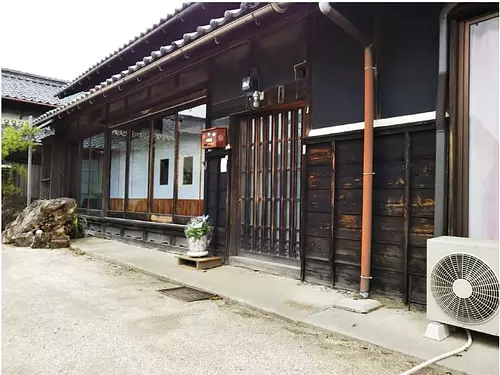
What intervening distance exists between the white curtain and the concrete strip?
34.4 inches

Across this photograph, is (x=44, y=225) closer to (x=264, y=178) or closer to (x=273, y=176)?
(x=264, y=178)

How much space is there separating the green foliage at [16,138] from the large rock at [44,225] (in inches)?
125

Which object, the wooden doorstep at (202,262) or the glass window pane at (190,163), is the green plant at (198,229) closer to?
the wooden doorstep at (202,262)

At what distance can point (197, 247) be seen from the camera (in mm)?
5129

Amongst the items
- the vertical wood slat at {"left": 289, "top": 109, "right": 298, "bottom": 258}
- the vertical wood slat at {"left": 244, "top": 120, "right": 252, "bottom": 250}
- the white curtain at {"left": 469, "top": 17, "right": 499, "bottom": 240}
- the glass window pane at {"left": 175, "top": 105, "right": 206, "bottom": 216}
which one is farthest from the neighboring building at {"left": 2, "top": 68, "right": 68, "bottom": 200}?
the white curtain at {"left": 469, "top": 17, "right": 499, "bottom": 240}

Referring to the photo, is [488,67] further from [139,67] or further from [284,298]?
[139,67]

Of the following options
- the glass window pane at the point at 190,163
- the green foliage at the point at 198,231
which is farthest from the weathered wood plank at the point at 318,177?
the glass window pane at the point at 190,163

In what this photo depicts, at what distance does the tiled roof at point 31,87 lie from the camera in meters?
13.0

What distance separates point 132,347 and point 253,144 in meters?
3.16

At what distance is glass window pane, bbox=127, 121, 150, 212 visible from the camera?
7447 millimetres

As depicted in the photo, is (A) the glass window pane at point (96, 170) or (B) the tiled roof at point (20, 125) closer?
(A) the glass window pane at point (96, 170)

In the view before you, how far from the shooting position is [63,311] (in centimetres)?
344

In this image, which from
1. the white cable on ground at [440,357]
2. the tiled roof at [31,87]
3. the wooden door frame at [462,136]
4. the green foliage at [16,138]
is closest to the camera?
the white cable on ground at [440,357]

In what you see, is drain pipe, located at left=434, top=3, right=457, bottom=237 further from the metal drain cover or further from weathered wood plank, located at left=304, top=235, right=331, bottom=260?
the metal drain cover
